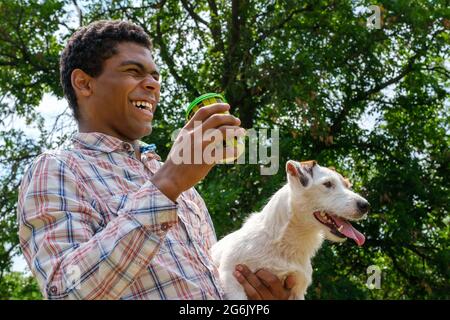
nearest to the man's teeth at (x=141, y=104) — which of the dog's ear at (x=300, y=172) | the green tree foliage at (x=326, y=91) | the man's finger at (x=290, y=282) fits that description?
the man's finger at (x=290, y=282)

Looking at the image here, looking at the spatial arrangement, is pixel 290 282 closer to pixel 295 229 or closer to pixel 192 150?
pixel 295 229

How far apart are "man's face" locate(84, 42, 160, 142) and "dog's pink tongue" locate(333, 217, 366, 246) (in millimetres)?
1368

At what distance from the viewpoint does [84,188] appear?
2.38m

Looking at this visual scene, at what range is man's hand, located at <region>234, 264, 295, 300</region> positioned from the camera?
298cm

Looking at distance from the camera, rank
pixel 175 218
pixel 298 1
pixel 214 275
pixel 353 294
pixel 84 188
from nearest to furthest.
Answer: pixel 175 218 < pixel 84 188 < pixel 214 275 < pixel 353 294 < pixel 298 1

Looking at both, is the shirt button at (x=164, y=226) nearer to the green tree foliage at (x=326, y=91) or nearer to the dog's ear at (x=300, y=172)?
the dog's ear at (x=300, y=172)

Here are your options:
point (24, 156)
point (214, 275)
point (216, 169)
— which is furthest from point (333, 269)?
point (214, 275)

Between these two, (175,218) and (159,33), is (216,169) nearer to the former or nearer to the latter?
(159,33)

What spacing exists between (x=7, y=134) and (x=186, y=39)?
331cm

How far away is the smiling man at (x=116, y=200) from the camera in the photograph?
2061mm

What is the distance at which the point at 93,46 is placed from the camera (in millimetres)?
2771

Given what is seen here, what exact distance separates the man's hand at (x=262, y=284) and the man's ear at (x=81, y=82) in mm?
983

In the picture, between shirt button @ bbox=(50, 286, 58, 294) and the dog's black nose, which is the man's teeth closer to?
shirt button @ bbox=(50, 286, 58, 294)

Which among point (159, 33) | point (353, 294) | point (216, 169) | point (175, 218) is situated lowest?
point (353, 294)
